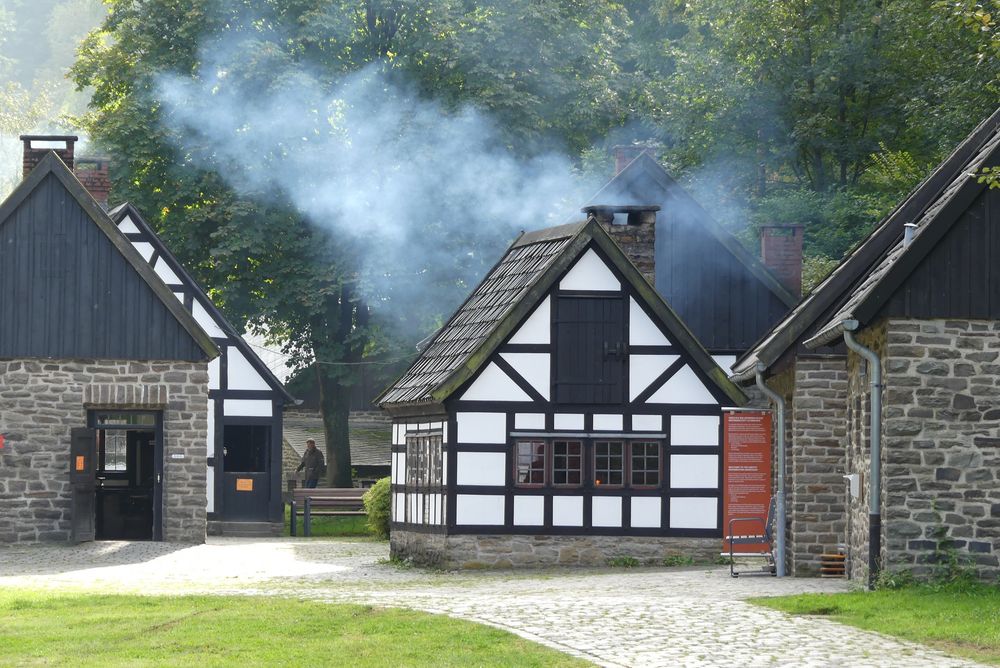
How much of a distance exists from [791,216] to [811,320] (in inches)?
670

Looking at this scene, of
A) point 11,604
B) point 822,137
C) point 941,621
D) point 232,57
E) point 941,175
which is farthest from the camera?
point 822,137

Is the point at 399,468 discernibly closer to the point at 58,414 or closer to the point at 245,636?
the point at 58,414

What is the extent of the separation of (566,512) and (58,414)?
Result: 8451mm

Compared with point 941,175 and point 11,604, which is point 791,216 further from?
point 11,604

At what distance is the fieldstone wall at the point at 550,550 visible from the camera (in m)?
24.8

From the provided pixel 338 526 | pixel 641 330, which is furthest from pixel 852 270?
pixel 338 526

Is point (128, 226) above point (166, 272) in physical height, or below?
above

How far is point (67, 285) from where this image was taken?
28422 mm

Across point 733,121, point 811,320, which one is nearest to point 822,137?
point 733,121

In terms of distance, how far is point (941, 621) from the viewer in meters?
15.8

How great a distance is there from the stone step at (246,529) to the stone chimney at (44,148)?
24.7 ft

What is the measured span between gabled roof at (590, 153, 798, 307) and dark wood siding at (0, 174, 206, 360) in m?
7.72

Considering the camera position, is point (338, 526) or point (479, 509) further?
point (338, 526)

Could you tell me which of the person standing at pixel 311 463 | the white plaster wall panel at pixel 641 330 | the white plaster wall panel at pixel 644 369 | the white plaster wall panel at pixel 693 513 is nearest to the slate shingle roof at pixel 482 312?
the white plaster wall panel at pixel 641 330
